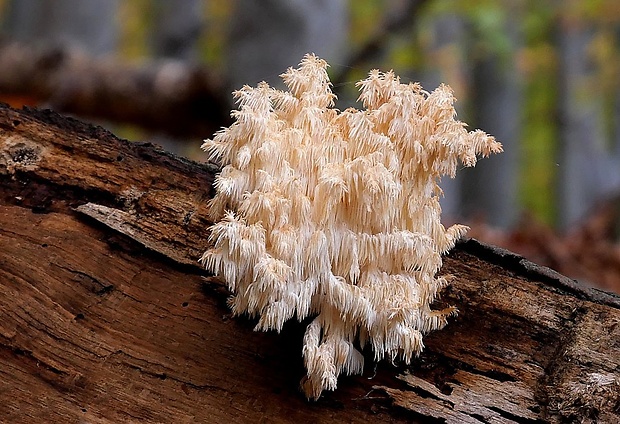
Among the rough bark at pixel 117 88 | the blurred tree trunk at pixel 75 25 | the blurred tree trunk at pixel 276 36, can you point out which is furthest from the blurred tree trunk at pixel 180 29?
the blurred tree trunk at pixel 276 36

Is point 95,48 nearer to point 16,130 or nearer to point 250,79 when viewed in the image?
point 250,79

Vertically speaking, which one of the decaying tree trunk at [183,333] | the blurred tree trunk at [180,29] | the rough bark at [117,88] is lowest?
the decaying tree trunk at [183,333]

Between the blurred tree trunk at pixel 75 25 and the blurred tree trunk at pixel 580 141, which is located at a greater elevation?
the blurred tree trunk at pixel 580 141

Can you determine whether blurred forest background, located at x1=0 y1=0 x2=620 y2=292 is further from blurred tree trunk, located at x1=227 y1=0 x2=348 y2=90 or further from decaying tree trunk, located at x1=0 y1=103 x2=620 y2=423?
decaying tree trunk, located at x1=0 y1=103 x2=620 y2=423

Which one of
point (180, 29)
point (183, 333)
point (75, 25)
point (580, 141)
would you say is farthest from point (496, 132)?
point (183, 333)

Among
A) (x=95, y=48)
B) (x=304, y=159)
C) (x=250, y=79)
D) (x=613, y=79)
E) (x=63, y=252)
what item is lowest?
(x=63, y=252)

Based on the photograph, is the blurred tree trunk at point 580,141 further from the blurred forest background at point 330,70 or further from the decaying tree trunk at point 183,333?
the decaying tree trunk at point 183,333

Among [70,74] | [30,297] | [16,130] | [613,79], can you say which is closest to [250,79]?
[70,74]
